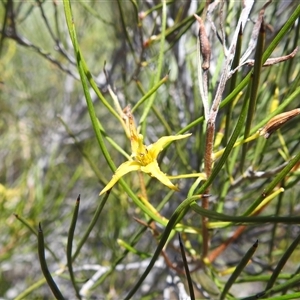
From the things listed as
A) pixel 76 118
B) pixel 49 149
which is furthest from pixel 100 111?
pixel 49 149

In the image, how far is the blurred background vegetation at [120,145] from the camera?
2.42 ft

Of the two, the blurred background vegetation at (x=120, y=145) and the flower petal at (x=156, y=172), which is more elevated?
the blurred background vegetation at (x=120, y=145)

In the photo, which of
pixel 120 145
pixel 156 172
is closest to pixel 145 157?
pixel 156 172

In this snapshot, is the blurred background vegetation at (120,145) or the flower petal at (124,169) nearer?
the flower petal at (124,169)

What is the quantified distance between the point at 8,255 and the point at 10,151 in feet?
3.22

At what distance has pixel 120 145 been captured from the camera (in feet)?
6.49

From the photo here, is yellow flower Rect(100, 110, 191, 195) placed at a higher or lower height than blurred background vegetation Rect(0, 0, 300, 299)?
lower

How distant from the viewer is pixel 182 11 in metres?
0.95

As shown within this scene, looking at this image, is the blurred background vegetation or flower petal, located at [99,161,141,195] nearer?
flower petal, located at [99,161,141,195]

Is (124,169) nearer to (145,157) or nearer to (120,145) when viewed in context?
(145,157)

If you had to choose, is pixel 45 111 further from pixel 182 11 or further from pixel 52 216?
pixel 182 11

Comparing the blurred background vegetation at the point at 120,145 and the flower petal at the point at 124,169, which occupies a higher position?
the blurred background vegetation at the point at 120,145

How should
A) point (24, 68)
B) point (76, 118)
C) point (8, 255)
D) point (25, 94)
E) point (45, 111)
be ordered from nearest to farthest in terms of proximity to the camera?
point (8, 255)
point (76, 118)
point (25, 94)
point (45, 111)
point (24, 68)

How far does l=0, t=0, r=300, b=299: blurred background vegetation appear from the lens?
739 mm
